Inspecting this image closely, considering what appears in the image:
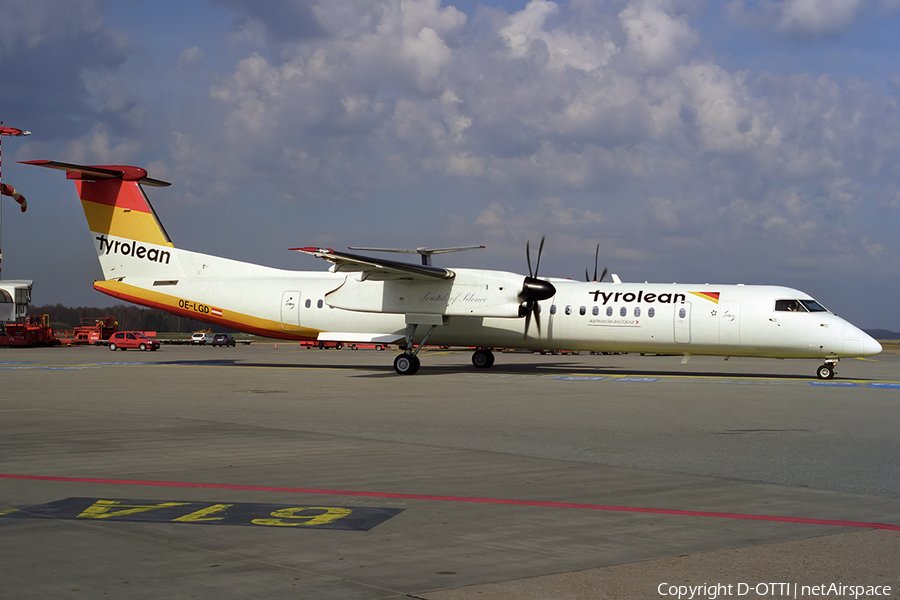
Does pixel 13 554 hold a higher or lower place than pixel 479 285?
lower

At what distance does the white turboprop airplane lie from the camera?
25094 mm

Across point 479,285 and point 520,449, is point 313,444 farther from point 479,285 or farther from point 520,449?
point 479,285

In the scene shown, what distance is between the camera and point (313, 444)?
11.0 metres

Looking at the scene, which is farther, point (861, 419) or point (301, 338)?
point (301, 338)

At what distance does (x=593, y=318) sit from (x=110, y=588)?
76.3ft

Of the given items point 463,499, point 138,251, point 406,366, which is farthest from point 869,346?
point 138,251

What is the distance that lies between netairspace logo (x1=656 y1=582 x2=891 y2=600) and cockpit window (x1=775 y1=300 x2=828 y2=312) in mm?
21868

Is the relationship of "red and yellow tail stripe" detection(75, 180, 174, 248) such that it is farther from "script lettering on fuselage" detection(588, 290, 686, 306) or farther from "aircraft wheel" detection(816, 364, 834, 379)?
"aircraft wheel" detection(816, 364, 834, 379)

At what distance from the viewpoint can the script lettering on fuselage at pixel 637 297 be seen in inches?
1023

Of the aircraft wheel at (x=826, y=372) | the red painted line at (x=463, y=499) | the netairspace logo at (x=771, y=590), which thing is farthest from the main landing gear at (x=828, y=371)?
the netairspace logo at (x=771, y=590)

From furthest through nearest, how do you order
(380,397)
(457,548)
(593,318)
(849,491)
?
1. (593,318)
2. (380,397)
3. (849,491)
4. (457,548)

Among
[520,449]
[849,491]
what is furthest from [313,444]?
[849,491]

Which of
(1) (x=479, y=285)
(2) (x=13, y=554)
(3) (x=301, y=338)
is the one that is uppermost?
(1) (x=479, y=285)

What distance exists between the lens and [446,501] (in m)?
7.28
